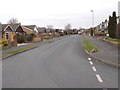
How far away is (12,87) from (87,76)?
3.03 meters

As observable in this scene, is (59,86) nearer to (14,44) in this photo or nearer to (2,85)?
(2,85)

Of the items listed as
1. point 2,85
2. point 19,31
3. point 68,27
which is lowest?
point 2,85

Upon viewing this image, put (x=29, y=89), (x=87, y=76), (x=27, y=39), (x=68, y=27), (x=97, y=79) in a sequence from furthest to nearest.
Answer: (x=68, y=27)
(x=27, y=39)
(x=87, y=76)
(x=97, y=79)
(x=29, y=89)

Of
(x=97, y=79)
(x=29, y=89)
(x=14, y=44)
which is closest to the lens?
(x=29, y=89)

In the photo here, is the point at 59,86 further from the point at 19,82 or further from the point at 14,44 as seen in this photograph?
the point at 14,44

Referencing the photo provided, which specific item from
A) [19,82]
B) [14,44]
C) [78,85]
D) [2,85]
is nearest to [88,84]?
[78,85]

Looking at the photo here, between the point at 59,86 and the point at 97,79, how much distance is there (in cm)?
164

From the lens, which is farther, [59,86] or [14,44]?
[14,44]

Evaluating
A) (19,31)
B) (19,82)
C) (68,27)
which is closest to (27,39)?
(19,31)

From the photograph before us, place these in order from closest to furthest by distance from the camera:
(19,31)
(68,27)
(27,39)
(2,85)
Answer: (2,85), (27,39), (19,31), (68,27)

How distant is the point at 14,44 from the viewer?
19797 mm

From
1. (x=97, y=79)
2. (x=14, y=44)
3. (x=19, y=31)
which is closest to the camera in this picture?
(x=97, y=79)

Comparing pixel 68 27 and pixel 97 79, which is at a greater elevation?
pixel 68 27

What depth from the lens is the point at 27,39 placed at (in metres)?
28.2
